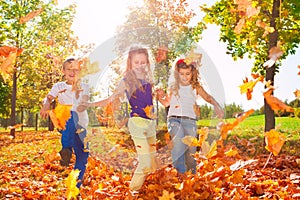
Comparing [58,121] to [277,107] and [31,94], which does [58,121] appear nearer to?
[277,107]

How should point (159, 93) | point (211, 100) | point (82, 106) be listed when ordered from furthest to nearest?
1. point (159, 93)
2. point (211, 100)
3. point (82, 106)

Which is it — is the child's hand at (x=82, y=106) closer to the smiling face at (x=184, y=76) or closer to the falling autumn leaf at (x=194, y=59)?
the smiling face at (x=184, y=76)

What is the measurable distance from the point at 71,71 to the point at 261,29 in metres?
5.87

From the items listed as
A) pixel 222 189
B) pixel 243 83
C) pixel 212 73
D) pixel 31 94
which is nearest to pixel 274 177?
pixel 222 189

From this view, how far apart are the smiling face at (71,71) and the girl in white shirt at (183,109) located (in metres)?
1.14

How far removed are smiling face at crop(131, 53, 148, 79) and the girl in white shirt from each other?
1.88 feet

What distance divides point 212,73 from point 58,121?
2.17 m

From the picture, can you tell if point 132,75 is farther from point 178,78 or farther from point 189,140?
point 189,140

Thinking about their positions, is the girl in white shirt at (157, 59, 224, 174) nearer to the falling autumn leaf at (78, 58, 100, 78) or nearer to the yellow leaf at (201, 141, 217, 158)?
the yellow leaf at (201, 141, 217, 158)

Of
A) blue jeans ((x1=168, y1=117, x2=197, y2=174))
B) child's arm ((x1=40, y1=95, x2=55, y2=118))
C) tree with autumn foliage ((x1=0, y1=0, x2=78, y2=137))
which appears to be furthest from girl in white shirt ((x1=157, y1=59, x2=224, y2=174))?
tree with autumn foliage ((x1=0, y1=0, x2=78, y2=137))

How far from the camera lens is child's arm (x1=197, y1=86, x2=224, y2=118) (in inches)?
181

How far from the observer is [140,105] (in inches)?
165

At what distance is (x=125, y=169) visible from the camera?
6.48 m

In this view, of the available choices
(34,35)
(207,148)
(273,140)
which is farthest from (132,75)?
(34,35)
